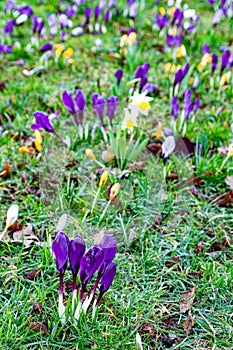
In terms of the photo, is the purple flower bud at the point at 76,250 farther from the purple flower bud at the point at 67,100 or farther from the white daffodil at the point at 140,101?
the purple flower bud at the point at 67,100

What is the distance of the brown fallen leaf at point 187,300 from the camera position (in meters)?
1.84

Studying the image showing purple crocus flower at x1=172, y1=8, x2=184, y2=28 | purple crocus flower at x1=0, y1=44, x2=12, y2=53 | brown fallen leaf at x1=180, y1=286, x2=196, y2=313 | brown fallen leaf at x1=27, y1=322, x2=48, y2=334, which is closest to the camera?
brown fallen leaf at x1=27, y1=322, x2=48, y2=334

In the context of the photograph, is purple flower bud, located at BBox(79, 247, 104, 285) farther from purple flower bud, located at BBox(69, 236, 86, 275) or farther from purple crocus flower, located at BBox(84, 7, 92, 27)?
purple crocus flower, located at BBox(84, 7, 92, 27)

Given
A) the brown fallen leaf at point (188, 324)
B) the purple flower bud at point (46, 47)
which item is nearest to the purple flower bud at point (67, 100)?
the brown fallen leaf at point (188, 324)

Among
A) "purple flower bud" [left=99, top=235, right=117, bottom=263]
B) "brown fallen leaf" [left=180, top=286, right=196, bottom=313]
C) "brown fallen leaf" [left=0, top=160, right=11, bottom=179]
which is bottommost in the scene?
"brown fallen leaf" [left=180, top=286, right=196, bottom=313]

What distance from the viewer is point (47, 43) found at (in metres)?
3.87

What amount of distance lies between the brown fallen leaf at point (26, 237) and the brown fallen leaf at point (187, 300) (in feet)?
2.16

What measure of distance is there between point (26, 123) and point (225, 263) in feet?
5.07

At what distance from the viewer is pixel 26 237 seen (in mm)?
2127

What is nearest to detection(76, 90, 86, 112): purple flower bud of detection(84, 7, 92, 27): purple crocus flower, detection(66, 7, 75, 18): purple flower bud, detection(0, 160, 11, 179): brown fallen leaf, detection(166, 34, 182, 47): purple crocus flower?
detection(0, 160, 11, 179): brown fallen leaf

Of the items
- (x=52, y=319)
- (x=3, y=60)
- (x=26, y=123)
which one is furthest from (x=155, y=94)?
(x=52, y=319)

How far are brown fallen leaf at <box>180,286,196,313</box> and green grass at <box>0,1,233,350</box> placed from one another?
0.08ft

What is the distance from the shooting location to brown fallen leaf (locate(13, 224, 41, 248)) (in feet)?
6.83

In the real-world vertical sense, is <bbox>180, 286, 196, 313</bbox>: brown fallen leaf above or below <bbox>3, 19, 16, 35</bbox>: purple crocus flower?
below
